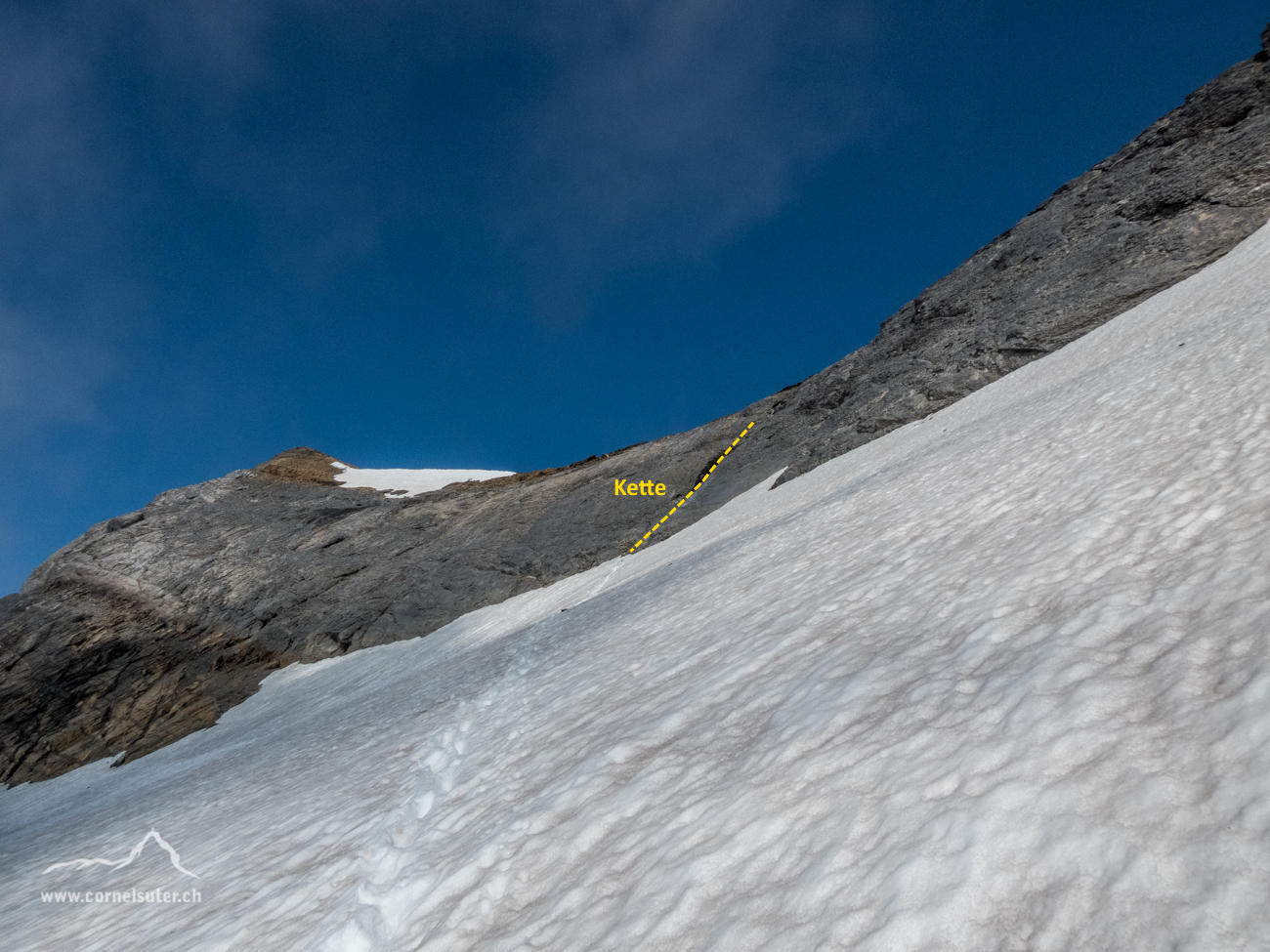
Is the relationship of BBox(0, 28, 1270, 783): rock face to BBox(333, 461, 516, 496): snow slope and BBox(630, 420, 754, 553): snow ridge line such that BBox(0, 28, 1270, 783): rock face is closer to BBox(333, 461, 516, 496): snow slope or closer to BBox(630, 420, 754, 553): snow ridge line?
BBox(630, 420, 754, 553): snow ridge line

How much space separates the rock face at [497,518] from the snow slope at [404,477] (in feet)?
17.4

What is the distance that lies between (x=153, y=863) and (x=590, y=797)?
6.38 meters

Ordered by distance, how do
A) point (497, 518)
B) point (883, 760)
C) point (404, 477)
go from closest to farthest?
1. point (883, 760)
2. point (497, 518)
3. point (404, 477)

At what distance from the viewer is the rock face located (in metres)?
18.7

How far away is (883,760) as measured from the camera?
2930mm

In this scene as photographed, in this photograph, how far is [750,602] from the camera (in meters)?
7.06

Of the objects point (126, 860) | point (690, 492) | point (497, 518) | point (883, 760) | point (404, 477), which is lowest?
point (883, 760)

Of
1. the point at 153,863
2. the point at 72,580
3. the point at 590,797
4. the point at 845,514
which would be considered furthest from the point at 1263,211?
the point at 72,580

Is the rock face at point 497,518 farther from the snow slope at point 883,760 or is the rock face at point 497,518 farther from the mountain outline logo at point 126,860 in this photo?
the mountain outline logo at point 126,860

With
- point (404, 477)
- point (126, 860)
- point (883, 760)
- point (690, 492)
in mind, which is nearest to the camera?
point (883, 760)

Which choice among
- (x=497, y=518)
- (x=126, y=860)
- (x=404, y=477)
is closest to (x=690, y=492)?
(x=497, y=518)

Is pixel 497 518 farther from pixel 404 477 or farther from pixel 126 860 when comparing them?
pixel 126 860

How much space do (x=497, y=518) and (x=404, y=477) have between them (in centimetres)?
1516

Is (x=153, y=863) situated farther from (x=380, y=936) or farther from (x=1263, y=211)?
(x=1263, y=211)
